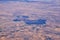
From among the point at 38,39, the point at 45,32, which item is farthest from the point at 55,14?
the point at 38,39

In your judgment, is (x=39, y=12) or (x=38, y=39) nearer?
(x=38, y=39)

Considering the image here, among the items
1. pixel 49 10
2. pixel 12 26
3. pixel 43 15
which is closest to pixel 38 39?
pixel 12 26

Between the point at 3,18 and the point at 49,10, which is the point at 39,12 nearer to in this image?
the point at 49,10

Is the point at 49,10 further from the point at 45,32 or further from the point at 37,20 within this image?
the point at 45,32

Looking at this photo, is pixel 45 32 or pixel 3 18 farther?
pixel 3 18

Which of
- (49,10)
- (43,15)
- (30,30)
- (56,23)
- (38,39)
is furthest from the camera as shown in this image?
(49,10)

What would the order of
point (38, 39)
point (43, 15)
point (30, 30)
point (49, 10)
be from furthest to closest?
point (49, 10) → point (43, 15) → point (30, 30) → point (38, 39)

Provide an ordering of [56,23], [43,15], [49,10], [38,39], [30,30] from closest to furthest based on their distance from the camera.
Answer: [38,39] → [30,30] → [56,23] → [43,15] → [49,10]
